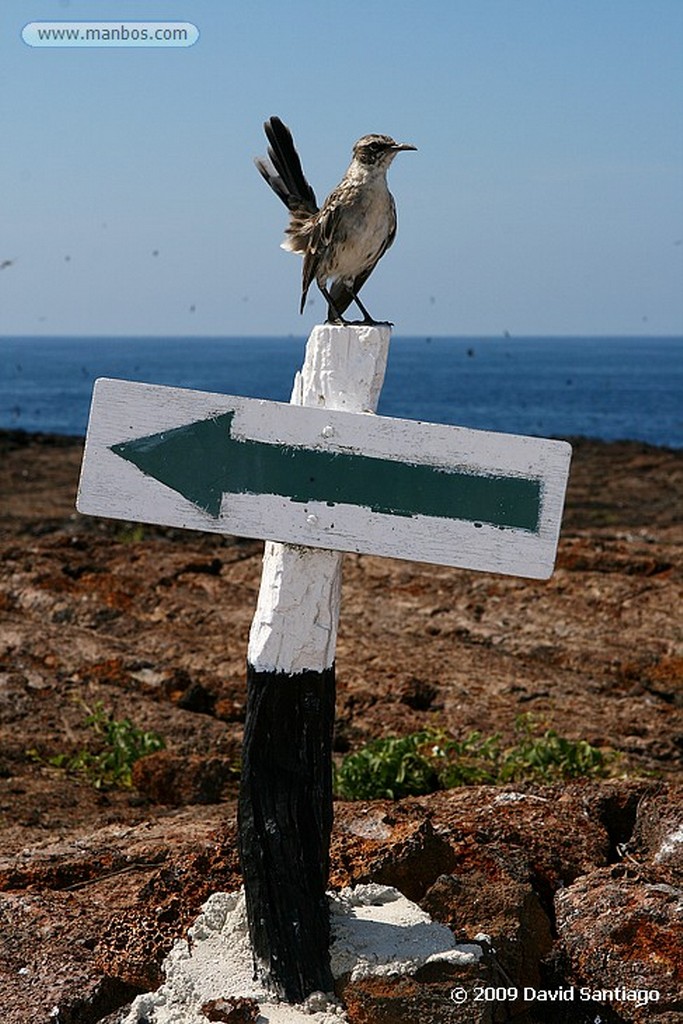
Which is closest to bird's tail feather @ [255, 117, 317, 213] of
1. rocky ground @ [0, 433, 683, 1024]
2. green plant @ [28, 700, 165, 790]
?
rocky ground @ [0, 433, 683, 1024]

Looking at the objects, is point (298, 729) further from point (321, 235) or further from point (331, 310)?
point (321, 235)

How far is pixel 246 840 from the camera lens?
3107mm

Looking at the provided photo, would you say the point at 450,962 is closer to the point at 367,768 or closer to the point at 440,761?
the point at 367,768

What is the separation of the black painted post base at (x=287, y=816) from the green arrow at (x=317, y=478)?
526mm

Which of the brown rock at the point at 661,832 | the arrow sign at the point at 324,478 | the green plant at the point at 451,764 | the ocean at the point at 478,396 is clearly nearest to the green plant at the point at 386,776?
the green plant at the point at 451,764

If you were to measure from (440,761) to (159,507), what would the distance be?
3370mm

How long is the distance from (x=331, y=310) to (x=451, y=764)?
3.02 m

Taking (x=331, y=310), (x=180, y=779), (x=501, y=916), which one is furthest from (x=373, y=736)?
(x=331, y=310)

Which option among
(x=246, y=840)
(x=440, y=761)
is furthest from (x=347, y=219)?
(x=440, y=761)

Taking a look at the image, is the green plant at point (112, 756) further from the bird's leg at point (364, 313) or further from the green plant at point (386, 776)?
the bird's leg at point (364, 313)

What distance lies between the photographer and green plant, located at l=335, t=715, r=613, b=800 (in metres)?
5.34

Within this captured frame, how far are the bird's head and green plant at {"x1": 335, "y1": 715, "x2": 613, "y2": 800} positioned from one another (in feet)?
9.37

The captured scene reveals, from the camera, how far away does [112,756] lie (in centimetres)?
589

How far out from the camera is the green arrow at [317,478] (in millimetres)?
2732
